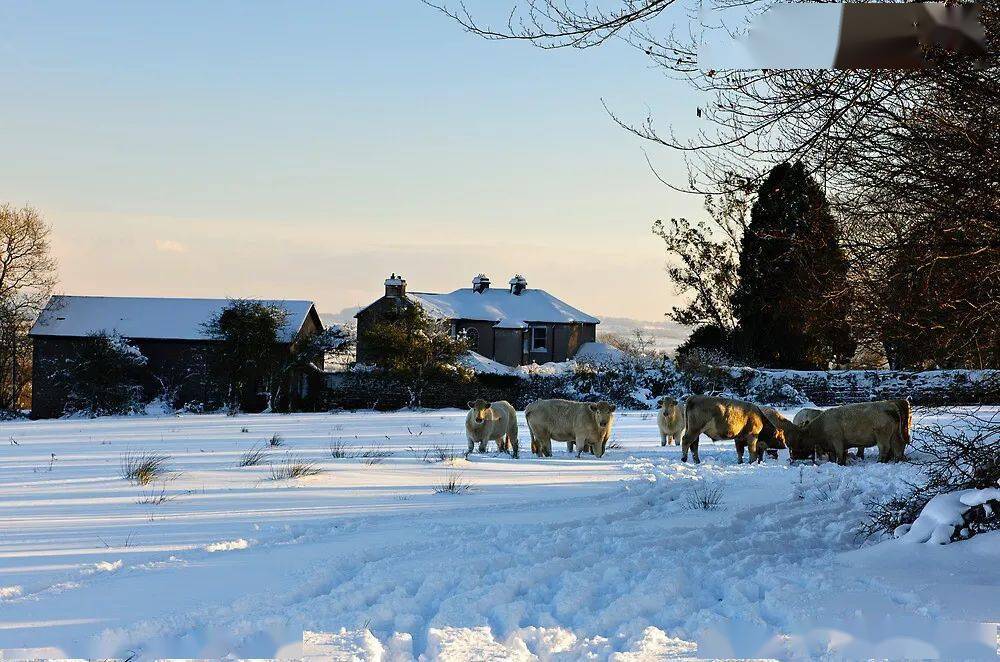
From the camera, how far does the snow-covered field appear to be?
4887mm

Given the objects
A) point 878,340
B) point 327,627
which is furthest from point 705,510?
point 327,627

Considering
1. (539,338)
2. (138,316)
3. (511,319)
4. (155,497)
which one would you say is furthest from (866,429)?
(539,338)

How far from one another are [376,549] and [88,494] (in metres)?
3.88

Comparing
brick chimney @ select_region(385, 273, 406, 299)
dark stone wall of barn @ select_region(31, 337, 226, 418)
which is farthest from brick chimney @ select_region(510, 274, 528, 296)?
dark stone wall of barn @ select_region(31, 337, 226, 418)

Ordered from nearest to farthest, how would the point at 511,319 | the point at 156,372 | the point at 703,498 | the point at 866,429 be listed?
the point at 703,498
the point at 866,429
the point at 156,372
the point at 511,319

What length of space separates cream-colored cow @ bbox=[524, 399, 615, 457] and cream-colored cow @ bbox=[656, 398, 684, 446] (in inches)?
67.8

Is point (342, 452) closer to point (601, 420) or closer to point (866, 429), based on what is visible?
point (601, 420)

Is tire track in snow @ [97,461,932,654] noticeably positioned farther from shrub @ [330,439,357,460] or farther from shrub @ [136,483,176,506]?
shrub @ [330,439,357,460]

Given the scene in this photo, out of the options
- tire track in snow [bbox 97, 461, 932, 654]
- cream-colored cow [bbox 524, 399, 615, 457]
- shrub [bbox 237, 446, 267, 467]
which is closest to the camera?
tire track in snow [bbox 97, 461, 932, 654]

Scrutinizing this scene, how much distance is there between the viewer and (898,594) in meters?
5.67

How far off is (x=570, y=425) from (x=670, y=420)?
8.54 ft

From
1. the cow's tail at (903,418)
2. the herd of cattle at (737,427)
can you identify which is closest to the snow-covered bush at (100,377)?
the herd of cattle at (737,427)

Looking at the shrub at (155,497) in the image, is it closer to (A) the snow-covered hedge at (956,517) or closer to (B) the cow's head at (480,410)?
(A) the snow-covered hedge at (956,517)

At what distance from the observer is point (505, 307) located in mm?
60094
